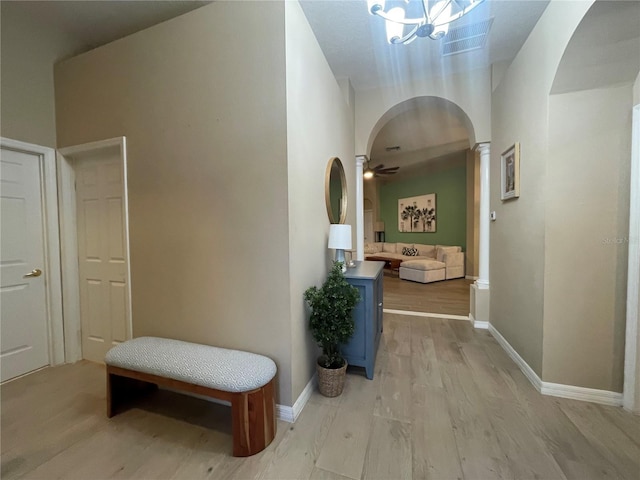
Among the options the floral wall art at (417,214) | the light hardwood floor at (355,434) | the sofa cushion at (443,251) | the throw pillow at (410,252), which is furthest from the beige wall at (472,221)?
the light hardwood floor at (355,434)

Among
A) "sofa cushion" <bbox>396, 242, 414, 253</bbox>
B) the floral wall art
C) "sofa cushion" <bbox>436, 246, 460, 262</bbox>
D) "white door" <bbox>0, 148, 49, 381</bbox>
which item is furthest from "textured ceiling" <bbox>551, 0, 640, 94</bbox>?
"sofa cushion" <bbox>396, 242, 414, 253</bbox>

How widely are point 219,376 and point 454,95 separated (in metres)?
3.71

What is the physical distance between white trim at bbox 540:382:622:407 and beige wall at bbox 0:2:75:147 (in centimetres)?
460

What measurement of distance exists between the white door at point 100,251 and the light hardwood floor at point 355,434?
1.33 ft

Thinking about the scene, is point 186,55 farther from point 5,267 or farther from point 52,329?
point 52,329

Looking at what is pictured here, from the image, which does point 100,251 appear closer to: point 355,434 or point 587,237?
point 355,434

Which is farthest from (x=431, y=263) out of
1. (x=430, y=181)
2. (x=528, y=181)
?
(x=528, y=181)

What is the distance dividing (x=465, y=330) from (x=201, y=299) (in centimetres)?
294

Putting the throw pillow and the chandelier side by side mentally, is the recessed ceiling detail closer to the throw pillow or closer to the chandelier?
the chandelier

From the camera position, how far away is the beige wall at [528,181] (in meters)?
1.79

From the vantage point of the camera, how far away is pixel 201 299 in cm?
180

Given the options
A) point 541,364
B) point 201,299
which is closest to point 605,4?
point 541,364

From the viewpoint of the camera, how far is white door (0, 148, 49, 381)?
82.7 inches

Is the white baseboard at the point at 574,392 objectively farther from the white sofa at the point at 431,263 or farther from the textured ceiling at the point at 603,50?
the white sofa at the point at 431,263
